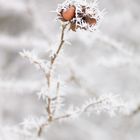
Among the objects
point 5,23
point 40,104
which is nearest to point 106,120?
point 40,104

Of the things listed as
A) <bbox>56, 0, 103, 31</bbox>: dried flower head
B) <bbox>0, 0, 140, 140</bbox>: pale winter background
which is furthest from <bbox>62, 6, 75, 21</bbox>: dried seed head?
<bbox>0, 0, 140, 140</bbox>: pale winter background

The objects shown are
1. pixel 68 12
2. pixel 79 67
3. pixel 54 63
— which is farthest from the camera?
pixel 79 67

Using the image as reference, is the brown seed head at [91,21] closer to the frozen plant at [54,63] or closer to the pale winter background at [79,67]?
the frozen plant at [54,63]

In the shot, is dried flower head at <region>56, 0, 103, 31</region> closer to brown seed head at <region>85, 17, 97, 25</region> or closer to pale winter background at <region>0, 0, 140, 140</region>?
brown seed head at <region>85, 17, 97, 25</region>

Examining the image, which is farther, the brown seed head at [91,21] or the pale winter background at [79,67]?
the pale winter background at [79,67]

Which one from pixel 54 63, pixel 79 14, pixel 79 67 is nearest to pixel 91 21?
pixel 79 14

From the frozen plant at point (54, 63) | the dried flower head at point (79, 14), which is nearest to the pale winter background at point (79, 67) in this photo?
the frozen plant at point (54, 63)

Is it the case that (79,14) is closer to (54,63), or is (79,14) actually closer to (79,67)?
(54,63)

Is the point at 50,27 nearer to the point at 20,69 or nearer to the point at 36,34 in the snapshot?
the point at 36,34
